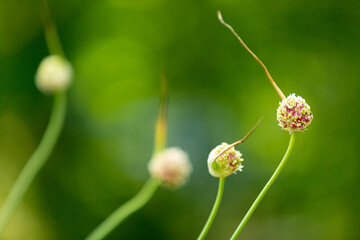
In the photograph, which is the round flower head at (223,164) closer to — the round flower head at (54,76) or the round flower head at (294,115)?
the round flower head at (294,115)

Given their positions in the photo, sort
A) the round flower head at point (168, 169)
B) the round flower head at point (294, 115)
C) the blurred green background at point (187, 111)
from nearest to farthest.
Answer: the round flower head at point (294, 115)
the round flower head at point (168, 169)
the blurred green background at point (187, 111)

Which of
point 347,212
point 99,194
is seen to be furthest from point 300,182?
point 99,194

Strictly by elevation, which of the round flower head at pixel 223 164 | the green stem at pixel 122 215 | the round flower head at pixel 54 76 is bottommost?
the round flower head at pixel 223 164

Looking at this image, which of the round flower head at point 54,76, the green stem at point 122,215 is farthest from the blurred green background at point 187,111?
the green stem at point 122,215

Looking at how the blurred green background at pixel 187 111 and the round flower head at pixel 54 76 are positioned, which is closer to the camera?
the round flower head at pixel 54 76

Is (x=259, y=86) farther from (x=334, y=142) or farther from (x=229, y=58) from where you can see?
(x=334, y=142)

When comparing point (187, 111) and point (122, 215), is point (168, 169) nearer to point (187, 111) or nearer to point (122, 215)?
point (122, 215)
